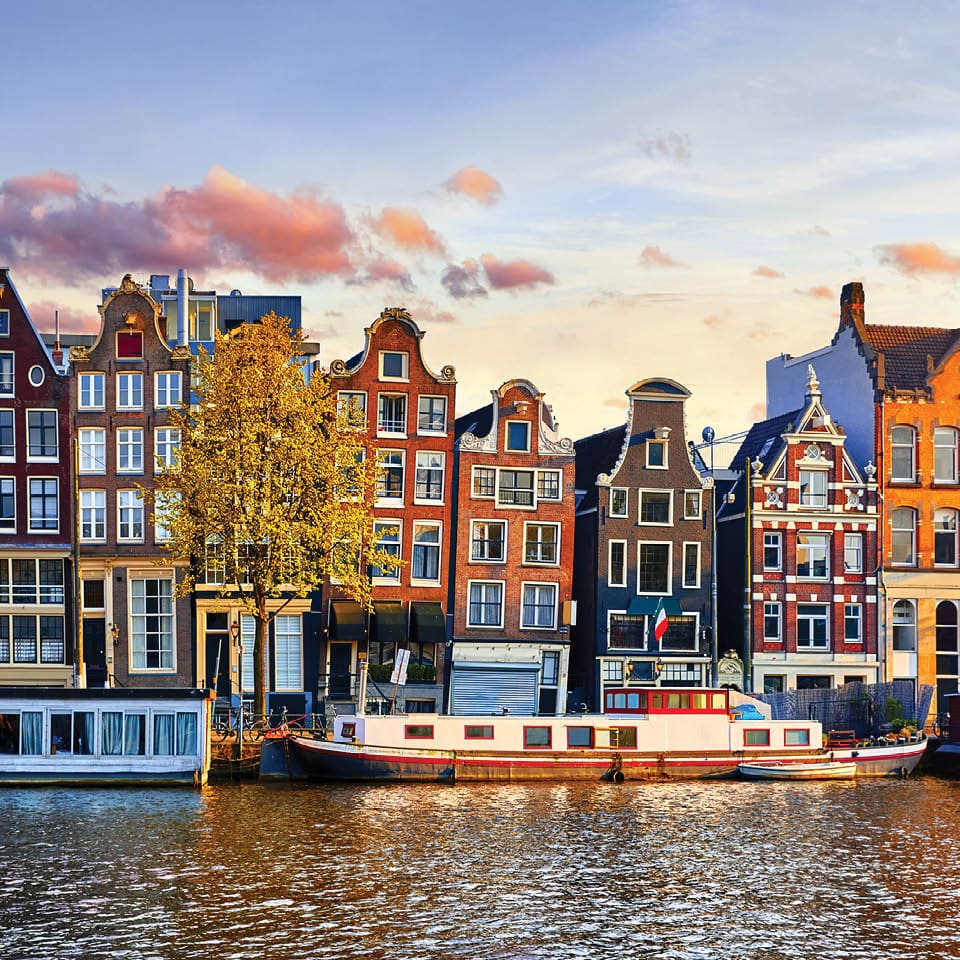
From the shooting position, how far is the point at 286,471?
231 ft

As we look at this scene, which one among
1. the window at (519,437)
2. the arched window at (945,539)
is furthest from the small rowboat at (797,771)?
the arched window at (945,539)

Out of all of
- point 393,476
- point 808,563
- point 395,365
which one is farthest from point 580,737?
Answer: point 808,563

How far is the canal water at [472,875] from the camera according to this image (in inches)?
1441

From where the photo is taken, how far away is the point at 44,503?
267 ft

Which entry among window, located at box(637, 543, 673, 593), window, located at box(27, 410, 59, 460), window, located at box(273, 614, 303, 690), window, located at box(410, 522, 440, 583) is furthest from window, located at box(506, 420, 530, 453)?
window, located at box(27, 410, 59, 460)

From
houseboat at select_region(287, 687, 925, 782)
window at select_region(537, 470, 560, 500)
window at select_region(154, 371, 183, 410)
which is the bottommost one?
houseboat at select_region(287, 687, 925, 782)

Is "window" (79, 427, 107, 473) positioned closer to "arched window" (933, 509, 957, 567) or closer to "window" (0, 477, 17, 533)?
"window" (0, 477, 17, 533)

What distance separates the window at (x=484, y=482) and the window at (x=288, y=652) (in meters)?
12.1

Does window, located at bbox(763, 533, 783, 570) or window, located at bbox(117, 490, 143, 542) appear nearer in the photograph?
window, located at bbox(117, 490, 143, 542)

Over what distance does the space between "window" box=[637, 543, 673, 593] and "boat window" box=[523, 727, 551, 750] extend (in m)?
21.3

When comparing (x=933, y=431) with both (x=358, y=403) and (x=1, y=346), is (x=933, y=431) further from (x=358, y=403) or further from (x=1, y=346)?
(x=1, y=346)

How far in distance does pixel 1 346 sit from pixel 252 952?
53967 mm

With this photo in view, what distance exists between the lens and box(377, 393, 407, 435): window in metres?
83.0

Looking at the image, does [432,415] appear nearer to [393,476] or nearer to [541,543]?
[393,476]
